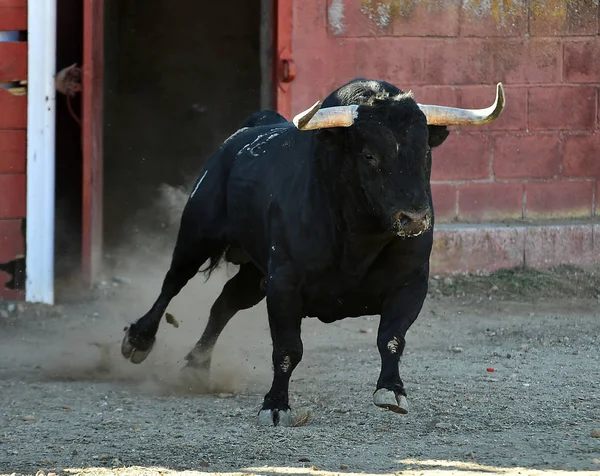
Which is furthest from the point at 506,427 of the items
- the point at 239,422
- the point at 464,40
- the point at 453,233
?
the point at 464,40

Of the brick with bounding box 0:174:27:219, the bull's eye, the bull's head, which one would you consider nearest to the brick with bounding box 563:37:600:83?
the brick with bounding box 0:174:27:219

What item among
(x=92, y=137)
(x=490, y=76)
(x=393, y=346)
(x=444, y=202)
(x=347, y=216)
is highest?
(x=490, y=76)

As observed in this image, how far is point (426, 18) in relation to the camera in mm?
8742

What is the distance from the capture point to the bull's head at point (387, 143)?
15.9 ft

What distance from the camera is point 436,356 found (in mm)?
6961

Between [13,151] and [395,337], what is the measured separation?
374cm

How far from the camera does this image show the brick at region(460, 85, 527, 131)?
8.88m

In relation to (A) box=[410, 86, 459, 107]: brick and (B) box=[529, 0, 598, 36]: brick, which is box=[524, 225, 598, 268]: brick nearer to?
(A) box=[410, 86, 459, 107]: brick

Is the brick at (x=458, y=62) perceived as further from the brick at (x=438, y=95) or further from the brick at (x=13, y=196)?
the brick at (x=13, y=196)

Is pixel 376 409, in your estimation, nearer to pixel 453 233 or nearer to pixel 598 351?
pixel 598 351

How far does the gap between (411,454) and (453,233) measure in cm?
419

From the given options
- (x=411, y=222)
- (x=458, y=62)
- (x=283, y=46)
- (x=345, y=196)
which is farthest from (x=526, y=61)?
(x=411, y=222)

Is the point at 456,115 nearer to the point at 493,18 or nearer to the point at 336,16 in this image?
the point at 336,16

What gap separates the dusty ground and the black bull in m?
0.33
